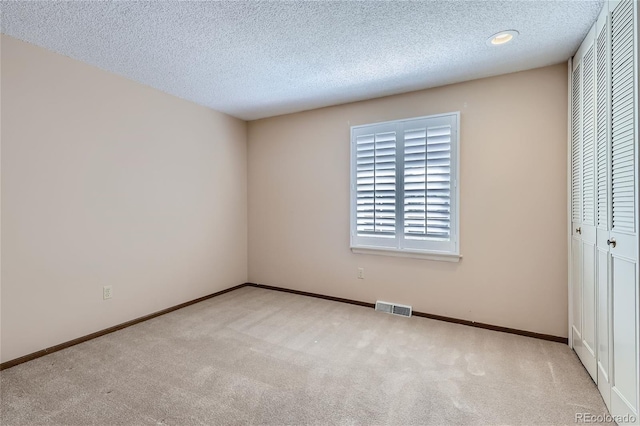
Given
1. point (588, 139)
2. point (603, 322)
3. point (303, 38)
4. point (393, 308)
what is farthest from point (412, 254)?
point (303, 38)

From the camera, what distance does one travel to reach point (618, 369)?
1.64 m

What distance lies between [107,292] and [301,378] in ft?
6.99

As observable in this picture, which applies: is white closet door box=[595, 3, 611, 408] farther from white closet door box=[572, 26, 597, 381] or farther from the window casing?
the window casing

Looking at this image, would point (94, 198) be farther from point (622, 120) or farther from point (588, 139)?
point (588, 139)

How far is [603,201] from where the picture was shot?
1.84 m

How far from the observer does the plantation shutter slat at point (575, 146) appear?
2.34 meters

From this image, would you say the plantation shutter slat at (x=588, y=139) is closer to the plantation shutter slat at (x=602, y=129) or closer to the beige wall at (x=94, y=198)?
the plantation shutter slat at (x=602, y=129)

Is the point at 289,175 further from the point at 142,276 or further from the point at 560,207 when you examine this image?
the point at 560,207

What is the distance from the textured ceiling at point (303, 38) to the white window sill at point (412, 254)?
5.87ft

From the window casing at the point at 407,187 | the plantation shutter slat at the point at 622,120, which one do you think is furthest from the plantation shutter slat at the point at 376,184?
the plantation shutter slat at the point at 622,120

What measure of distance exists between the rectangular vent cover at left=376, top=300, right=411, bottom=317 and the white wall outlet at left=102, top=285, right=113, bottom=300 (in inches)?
111

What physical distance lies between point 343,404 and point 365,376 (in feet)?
1.15

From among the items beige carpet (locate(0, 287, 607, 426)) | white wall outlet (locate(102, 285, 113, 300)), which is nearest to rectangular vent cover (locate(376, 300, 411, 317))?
beige carpet (locate(0, 287, 607, 426))

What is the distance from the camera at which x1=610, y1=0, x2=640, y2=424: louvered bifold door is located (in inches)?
58.6
